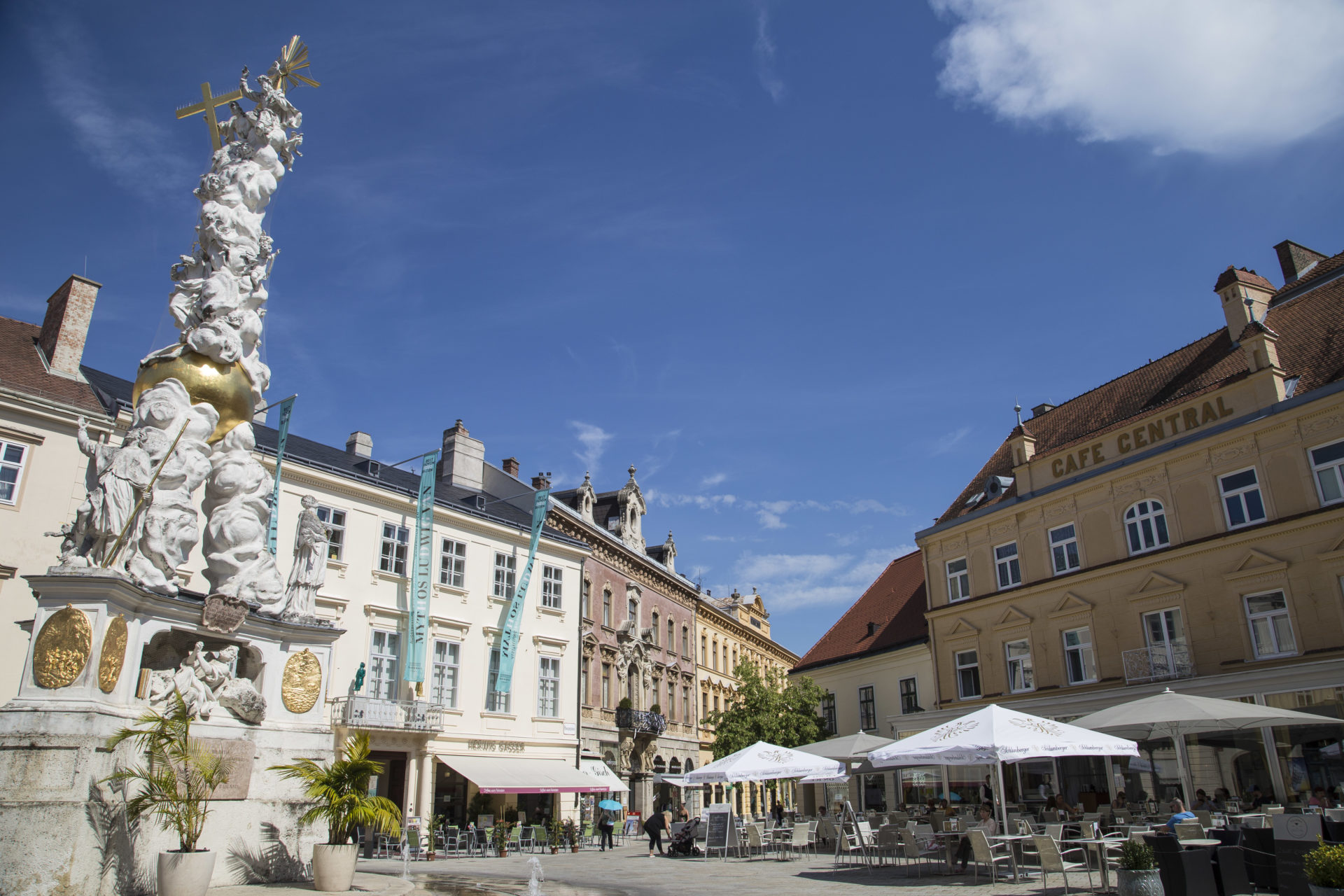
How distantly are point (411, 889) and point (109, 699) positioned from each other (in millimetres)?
4019

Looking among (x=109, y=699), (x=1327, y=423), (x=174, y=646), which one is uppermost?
(x=1327, y=423)

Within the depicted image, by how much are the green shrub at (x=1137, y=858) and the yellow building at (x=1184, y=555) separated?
12701mm

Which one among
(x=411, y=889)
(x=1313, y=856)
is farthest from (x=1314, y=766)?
(x=411, y=889)

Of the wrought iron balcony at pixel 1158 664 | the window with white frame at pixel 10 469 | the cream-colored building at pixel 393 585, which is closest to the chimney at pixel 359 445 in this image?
the cream-colored building at pixel 393 585

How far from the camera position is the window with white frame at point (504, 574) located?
97.3 ft

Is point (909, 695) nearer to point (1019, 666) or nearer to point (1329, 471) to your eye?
point (1019, 666)

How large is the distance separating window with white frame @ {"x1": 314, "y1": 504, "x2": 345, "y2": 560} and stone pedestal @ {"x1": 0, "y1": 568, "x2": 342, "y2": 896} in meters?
14.6

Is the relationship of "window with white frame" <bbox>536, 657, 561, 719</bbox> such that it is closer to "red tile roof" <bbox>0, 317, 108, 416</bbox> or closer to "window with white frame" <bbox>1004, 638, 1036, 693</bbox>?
"window with white frame" <bbox>1004, 638, 1036, 693</bbox>

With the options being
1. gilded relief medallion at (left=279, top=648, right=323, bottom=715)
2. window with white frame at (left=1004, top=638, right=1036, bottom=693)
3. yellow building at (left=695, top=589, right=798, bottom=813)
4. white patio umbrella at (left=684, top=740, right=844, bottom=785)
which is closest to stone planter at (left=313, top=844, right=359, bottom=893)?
gilded relief medallion at (left=279, top=648, right=323, bottom=715)

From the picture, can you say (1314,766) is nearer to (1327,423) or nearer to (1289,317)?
(1327,423)

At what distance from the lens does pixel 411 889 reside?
10578mm

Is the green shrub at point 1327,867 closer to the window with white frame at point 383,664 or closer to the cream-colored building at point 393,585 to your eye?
the cream-colored building at point 393,585

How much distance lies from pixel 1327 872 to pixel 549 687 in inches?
1029

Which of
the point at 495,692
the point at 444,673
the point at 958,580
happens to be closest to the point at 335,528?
the point at 444,673
